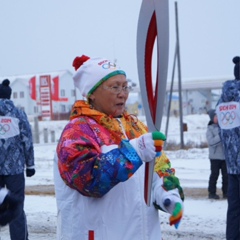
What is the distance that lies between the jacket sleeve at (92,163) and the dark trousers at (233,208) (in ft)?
8.49

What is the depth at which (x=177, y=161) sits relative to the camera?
13031 mm

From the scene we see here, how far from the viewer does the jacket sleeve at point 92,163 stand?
87.4 inches

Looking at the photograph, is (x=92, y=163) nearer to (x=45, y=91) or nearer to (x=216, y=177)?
(x=216, y=177)

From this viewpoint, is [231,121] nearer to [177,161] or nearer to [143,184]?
[143,184]

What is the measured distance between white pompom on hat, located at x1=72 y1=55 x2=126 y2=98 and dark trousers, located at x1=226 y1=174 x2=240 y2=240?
7.90ft

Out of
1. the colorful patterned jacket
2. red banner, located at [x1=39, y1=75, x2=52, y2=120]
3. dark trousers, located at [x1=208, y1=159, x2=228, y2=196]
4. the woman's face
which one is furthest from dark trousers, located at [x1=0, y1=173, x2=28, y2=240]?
red banner, located at [x1=39, y1=75, x2=52, y2=120]

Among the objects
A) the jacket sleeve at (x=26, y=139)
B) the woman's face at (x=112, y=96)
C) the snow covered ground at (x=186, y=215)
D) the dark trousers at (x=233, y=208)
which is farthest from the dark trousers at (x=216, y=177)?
the woman's face at (x=112, y=96)

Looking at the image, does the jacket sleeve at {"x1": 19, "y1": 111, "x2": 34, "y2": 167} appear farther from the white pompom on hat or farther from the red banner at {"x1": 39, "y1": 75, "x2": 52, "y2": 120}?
the red banner at {"x1": 39, "y1": 75, "x2": 52, "y2": 120}

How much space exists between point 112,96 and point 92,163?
38 centimetres

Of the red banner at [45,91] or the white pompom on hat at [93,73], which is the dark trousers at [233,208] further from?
the red banner at [45,91]

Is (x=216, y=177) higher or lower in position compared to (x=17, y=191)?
lower

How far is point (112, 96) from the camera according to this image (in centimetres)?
250

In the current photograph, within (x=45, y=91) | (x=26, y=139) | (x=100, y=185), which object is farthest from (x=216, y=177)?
(x=45, y=91)

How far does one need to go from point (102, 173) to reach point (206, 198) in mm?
5821
